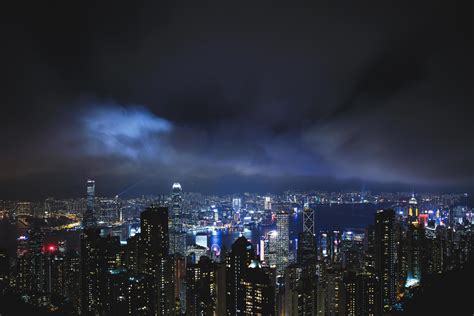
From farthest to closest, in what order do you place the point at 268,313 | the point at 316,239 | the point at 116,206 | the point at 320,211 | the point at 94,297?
the point at 320,211 < the point at 316,239 < the point at 116,206 < the point at 94,297 < the point at 268,313

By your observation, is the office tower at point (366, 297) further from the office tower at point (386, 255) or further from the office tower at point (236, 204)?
the office tower at point (236, 204)

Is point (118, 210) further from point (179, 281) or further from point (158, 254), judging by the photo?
point (179, 281)

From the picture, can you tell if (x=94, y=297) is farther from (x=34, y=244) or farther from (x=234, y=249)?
(x=34, y=244)

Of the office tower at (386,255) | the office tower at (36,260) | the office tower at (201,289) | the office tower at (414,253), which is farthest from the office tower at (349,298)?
the office tower at (36,260)

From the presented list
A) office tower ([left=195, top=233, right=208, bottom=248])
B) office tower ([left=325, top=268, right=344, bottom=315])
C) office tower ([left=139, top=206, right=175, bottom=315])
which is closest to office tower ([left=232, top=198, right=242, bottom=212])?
office tower ([left=139, top=206, right=175, bottom=315])

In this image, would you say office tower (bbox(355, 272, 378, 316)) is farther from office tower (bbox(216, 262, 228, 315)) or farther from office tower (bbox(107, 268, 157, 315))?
office tower (bbox(107, 268, 157, 315))

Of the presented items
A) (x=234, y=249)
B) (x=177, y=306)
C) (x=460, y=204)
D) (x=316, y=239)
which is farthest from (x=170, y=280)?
(x=460, y=204)
